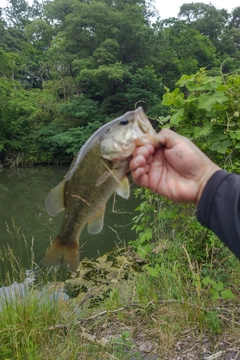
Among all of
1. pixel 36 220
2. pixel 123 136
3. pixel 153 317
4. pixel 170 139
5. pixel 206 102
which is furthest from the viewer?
pixel 36 220

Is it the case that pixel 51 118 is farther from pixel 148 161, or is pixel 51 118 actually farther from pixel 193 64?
pixel 148 161

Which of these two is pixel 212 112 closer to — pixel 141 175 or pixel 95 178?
pixel 141 175

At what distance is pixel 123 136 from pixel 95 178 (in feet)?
0.78

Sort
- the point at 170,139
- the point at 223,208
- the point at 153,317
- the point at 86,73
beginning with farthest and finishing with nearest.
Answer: the point at 86,73 < the point at 153,317 < the point at 170,139 < the point at 223,208

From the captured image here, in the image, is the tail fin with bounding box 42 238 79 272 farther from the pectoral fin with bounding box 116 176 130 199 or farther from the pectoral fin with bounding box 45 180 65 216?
the pectoral fin with bounding box 116 176 130 199

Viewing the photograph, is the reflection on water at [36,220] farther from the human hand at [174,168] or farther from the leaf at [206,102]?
the human hand at [174,168]

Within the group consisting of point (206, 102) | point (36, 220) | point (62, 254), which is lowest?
point (36, 220)

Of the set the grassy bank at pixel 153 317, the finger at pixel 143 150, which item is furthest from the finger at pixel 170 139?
the grassy bank at pixel 153 317

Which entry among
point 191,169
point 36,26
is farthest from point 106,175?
point 36,26

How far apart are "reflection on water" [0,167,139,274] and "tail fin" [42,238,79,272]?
131cm

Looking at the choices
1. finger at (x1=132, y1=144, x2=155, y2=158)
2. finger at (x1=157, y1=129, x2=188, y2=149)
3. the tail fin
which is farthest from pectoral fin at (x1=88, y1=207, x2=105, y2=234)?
finger at (x1=157, y1=129, x2=188, y2=149)

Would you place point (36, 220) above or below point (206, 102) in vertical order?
below

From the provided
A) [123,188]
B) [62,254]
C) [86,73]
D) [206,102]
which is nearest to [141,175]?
[123,188]

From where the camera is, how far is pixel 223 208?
4.51 ft
